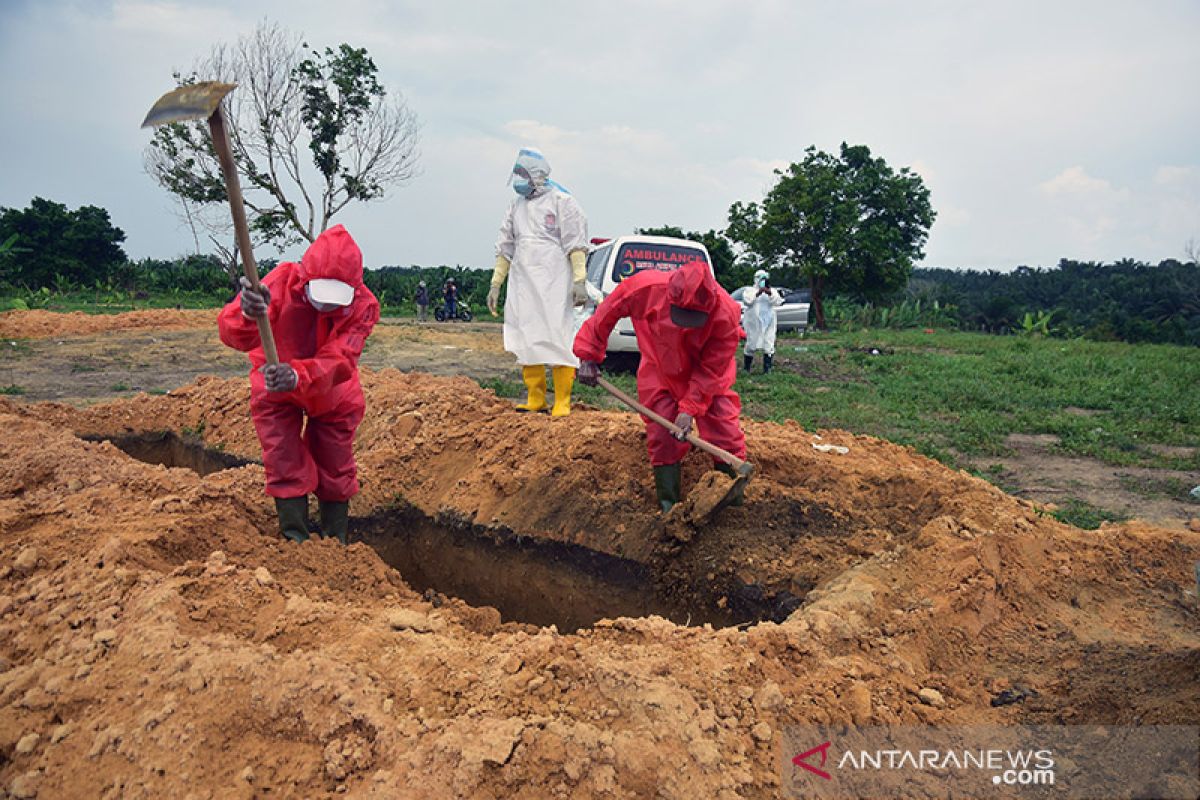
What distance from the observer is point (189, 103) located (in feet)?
7.97

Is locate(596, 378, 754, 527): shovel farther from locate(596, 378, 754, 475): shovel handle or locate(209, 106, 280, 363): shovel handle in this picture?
locate(209, 106, 280, 363): shovel handle

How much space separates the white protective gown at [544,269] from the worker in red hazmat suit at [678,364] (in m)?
1.50

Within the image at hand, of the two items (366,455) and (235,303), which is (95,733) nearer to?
(235,303)

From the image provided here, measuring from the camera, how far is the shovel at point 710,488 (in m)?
3.72

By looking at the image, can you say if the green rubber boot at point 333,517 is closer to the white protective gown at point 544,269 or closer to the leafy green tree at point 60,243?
the white protective gown at point 544,269

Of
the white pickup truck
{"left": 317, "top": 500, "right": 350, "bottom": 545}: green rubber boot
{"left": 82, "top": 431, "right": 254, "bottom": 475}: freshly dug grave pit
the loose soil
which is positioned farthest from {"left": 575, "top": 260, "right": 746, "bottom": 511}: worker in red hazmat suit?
the white pickup truck

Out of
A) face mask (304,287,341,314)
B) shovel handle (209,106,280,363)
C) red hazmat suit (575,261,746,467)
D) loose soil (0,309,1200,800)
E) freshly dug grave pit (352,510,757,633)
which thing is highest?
shovel handle (209,106,280,363)

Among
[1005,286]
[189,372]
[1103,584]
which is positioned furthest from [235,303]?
[1005,286]

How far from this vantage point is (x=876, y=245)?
66.7 feet

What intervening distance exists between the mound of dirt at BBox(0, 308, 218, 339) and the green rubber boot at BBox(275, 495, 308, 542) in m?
12.3

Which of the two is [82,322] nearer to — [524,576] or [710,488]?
[524,576]

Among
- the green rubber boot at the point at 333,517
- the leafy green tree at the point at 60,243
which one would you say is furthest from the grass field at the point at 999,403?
the leafy green tree at the point at 60,243

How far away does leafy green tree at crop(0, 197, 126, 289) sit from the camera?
81.6 ft

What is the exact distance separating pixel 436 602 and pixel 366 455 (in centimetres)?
145
